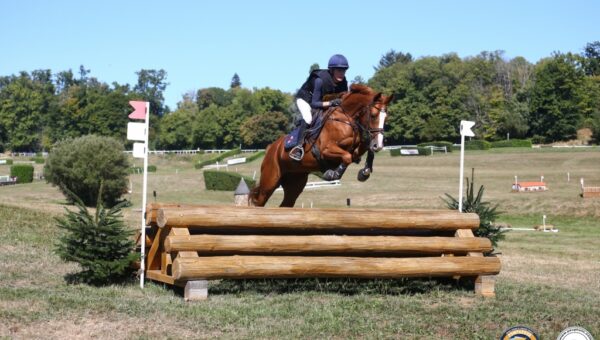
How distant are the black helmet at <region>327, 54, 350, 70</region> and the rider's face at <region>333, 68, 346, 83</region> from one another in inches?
3.9

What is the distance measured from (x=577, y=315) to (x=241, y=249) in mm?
3989

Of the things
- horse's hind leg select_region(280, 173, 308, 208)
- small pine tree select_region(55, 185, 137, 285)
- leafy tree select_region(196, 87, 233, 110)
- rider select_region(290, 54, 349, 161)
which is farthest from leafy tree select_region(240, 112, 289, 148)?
small pine tree select_region(55, 185, 137, 285)

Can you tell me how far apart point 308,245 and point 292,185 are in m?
2.52

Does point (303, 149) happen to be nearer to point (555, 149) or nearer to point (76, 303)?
point (76, 303)

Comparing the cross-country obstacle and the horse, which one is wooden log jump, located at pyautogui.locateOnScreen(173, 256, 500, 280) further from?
the horse

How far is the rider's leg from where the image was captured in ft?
34.4

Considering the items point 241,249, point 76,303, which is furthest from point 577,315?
point 76,303

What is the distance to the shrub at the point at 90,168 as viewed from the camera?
37.1m

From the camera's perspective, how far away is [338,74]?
10648 millimetres

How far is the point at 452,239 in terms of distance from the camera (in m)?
9.84

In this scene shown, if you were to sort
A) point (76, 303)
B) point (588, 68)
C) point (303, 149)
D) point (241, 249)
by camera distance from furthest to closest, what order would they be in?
point (588, 68), point (303, 149), point (241, 249), point (76, 303)

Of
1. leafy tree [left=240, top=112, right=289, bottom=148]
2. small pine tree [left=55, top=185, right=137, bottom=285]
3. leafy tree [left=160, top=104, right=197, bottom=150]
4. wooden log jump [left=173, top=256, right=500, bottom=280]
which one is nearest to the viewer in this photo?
wooden log jump [left=173, top=256, right=500, bottom=280]

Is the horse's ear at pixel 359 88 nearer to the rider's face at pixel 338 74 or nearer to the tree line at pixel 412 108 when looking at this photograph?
the rider's face at pixel 338 74

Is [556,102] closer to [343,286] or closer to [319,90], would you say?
[319,90]
